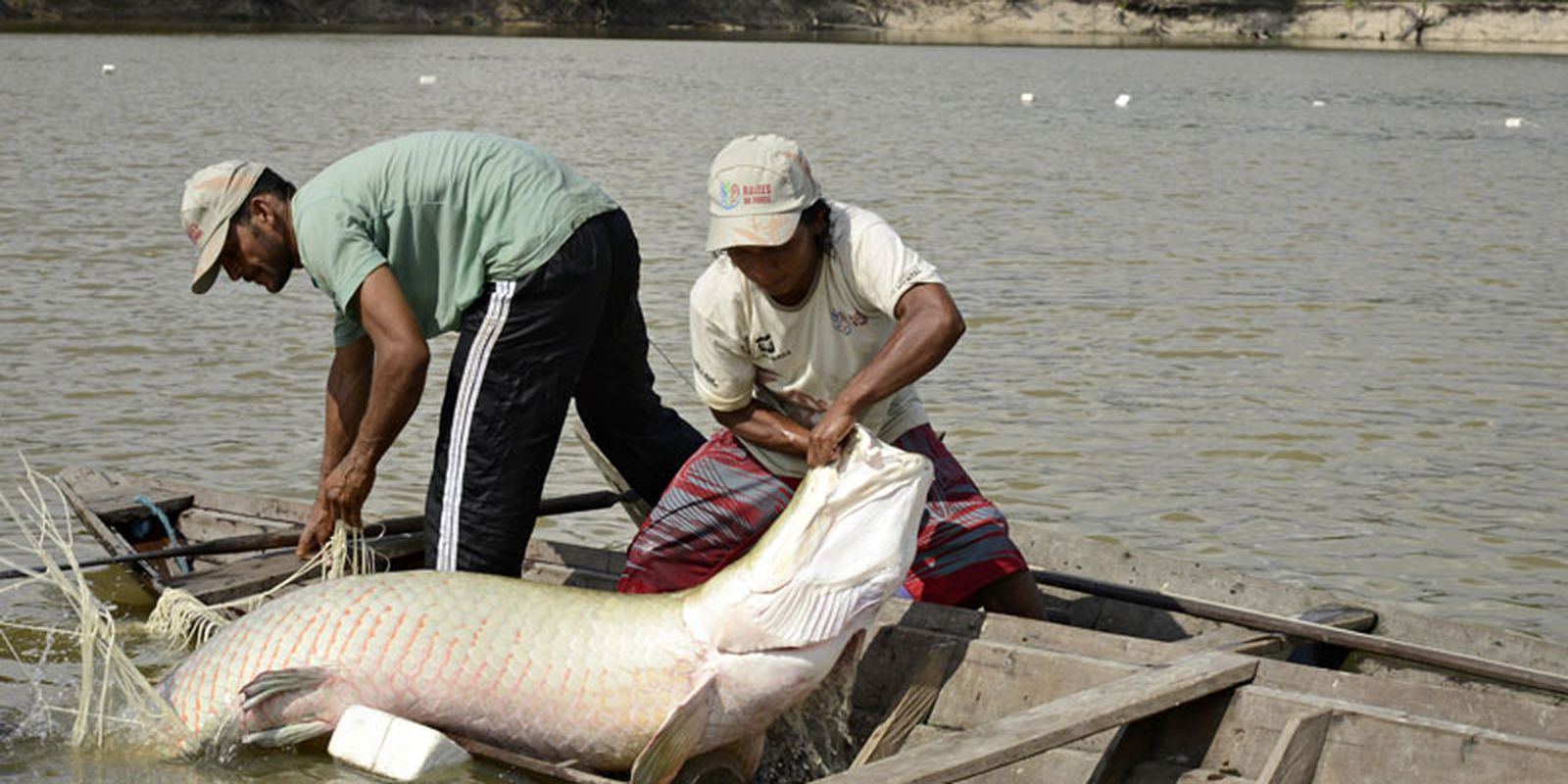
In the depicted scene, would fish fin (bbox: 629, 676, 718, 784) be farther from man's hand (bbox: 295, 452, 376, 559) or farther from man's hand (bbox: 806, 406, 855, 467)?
man's hand (bbox: 295, 452, 376, 559)

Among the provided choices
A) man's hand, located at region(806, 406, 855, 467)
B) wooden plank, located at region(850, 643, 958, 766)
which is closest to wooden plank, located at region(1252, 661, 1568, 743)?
wooden plank, located at region(850, 643, 958, 766)

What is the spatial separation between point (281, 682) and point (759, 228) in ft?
5.17

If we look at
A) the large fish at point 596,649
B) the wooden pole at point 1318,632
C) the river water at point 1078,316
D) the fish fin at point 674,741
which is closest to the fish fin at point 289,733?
the large fish at point 596,649

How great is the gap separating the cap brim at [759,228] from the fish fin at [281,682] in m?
1.41

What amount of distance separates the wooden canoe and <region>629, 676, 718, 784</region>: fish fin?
6.3 inches

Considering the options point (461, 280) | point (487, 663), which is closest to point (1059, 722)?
point (487, 663)

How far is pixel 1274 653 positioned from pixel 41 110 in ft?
73.2

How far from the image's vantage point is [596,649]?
4508 millimetres

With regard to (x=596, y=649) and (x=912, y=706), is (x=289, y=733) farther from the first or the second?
(x=912, y=706)

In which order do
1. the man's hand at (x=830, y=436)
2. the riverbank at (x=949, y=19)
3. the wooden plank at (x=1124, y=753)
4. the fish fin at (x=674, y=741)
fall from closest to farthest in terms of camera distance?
the wooden plank at (x=1124, y=753)
the fish fin at (x=674, y=741)
the man's hand at (x=830, y=436)
the riverbank at (x=949, y=19)

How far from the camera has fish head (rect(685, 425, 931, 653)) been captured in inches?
171

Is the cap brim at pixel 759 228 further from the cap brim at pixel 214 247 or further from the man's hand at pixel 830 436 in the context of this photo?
the cap brim at pixel 214 247

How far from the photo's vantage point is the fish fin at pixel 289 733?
4582 mm

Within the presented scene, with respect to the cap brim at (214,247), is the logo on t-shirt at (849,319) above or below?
below
